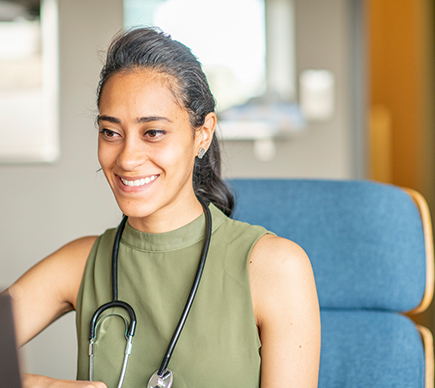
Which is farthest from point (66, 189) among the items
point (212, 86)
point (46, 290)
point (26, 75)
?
point (46, 290)

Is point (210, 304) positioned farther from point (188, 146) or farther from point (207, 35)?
Answer: point (207, 35)

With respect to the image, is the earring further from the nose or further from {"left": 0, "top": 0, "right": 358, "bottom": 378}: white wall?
{"left": 0, "top": 0, "right": 358, "bottom": 378}: white wall

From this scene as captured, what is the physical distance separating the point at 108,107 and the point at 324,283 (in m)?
0.67

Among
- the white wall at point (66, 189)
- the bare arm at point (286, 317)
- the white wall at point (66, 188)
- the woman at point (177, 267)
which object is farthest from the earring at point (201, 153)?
the white wall at point (66, 188)

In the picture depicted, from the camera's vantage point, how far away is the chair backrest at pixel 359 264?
1.22 meters

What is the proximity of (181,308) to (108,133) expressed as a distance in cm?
37

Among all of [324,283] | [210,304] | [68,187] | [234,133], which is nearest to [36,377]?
[210,304]

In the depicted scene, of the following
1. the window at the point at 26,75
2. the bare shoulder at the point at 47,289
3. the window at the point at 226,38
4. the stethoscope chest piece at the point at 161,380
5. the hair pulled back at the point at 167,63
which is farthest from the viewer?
the window at the point at 226,38

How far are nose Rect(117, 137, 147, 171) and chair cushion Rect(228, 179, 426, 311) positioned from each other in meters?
0.41

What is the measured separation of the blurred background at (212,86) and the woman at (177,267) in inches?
52.8

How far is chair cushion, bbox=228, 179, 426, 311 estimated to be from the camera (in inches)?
49.6

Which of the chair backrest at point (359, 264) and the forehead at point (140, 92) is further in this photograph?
Result: the chair backrest at point (359, 264)

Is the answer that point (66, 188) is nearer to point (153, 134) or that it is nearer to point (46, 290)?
point (46, 290)

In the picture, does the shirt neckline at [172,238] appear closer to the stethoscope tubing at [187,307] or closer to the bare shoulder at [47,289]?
the stethoscope tubing at [187,307]
